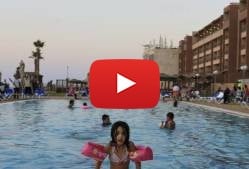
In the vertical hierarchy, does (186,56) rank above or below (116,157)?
above

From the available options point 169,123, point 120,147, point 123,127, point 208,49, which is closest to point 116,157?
point 120,147

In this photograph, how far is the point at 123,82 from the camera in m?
6.23

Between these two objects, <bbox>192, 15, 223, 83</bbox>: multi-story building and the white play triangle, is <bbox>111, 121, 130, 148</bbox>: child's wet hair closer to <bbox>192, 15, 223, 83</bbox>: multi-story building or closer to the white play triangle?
the white play triangle

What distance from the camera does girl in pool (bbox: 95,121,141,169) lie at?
5785 millimetres

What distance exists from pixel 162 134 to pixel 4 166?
8.35 meters

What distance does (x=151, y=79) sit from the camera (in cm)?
579

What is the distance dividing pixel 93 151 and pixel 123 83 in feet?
3.33

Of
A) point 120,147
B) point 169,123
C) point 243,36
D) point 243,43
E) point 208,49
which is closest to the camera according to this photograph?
point 120,147

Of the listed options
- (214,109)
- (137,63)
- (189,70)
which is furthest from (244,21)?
(137,63)

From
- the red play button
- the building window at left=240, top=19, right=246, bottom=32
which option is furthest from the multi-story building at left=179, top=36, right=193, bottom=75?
the red play button

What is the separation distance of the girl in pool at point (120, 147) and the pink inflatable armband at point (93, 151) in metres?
0.10

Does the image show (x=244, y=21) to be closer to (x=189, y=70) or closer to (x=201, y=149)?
(x=189, y=70)

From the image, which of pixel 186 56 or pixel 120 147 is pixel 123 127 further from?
pixel 186 56

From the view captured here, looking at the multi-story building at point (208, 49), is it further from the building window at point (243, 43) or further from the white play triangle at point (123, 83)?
the white play triangle at point (123, 83)
